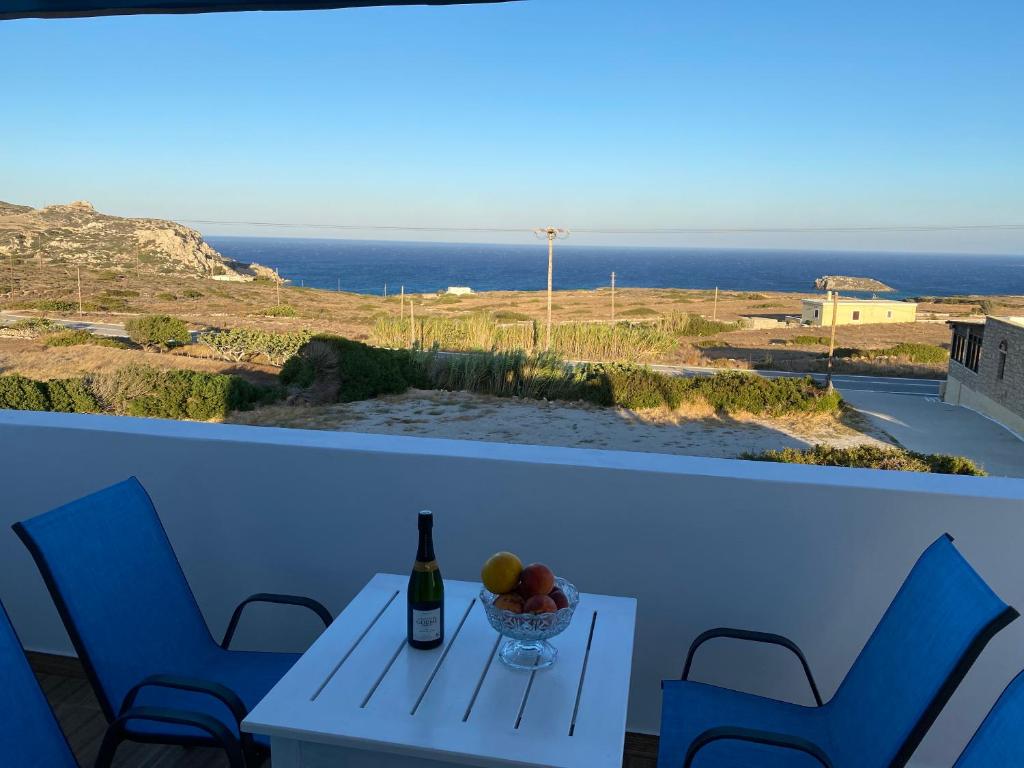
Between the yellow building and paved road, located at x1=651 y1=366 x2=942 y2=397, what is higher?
the yellow building

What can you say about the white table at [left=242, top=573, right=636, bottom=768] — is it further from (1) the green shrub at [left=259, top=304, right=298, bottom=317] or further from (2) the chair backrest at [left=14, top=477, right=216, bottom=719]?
(1) the green shrub at [left=259, top=304, right=298, bottom=317]

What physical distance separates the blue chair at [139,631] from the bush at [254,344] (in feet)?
56.4

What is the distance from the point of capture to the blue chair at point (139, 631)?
1.39 metres

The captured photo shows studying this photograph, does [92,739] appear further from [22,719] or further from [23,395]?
[23,395]

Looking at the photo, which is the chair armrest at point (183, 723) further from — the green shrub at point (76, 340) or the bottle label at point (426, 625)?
→ the green shrub at point (76, 340)

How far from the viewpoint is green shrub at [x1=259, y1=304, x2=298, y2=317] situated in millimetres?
26734

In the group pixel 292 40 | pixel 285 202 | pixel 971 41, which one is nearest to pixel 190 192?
pixel 285 202

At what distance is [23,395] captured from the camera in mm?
12695

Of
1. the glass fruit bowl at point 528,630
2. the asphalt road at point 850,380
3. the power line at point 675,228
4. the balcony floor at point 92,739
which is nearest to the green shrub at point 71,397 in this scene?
the asphalt road at point 850,380

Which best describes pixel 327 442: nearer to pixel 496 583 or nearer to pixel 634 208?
pixel 496 583

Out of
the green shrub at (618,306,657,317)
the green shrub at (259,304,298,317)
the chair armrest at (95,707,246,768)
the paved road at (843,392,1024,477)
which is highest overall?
the chair armrest at (95,707,246,768)

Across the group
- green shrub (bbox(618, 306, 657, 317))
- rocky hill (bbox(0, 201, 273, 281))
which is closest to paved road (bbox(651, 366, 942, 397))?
green shrub (bbox(618, 306, 657, 317))

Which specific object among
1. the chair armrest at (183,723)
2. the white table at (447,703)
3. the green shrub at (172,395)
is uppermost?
the white table at (447,703)

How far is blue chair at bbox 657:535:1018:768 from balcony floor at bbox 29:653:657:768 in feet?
1.50
